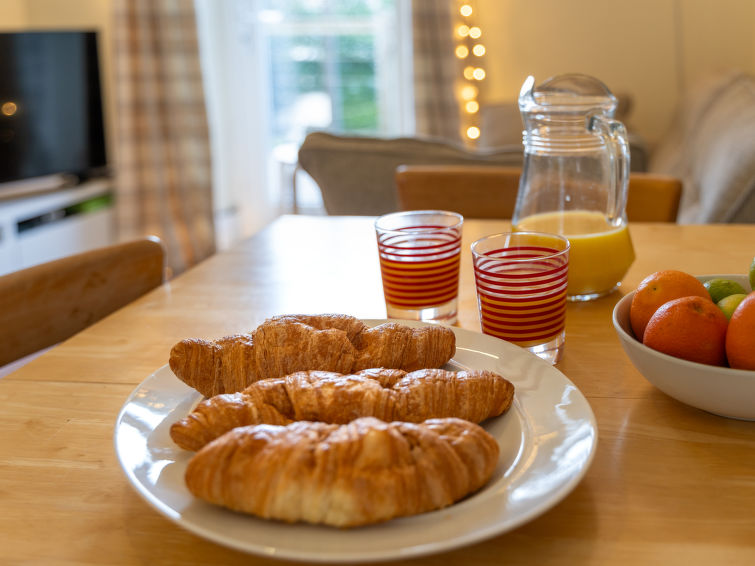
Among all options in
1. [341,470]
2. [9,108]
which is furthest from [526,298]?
[9,108]

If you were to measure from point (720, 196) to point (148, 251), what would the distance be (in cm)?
133

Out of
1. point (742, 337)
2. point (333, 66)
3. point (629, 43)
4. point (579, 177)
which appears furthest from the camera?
point (333, 66)

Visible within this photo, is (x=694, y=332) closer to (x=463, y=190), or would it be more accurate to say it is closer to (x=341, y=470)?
(x=341, y=470)

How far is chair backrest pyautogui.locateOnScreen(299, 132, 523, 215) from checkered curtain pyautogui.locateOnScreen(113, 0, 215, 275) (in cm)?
215

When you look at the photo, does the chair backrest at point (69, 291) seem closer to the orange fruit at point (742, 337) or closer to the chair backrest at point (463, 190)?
the chair backrest at point (463, 190)

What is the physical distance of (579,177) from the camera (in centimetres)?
98

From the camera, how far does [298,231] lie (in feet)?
4.49

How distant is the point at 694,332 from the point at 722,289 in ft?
0.44

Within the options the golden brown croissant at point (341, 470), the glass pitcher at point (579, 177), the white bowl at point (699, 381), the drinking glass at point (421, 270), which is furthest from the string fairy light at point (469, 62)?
the golden brown croissant at point (341, 470)

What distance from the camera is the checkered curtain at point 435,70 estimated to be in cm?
380

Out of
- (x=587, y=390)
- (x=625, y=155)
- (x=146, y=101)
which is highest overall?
(x=146, y=101)

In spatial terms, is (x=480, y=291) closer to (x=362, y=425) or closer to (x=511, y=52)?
(x=362, y=425)

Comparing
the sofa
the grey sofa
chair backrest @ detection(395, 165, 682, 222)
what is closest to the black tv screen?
the sofa

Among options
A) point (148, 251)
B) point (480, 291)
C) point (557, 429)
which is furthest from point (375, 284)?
point (557, 429)
